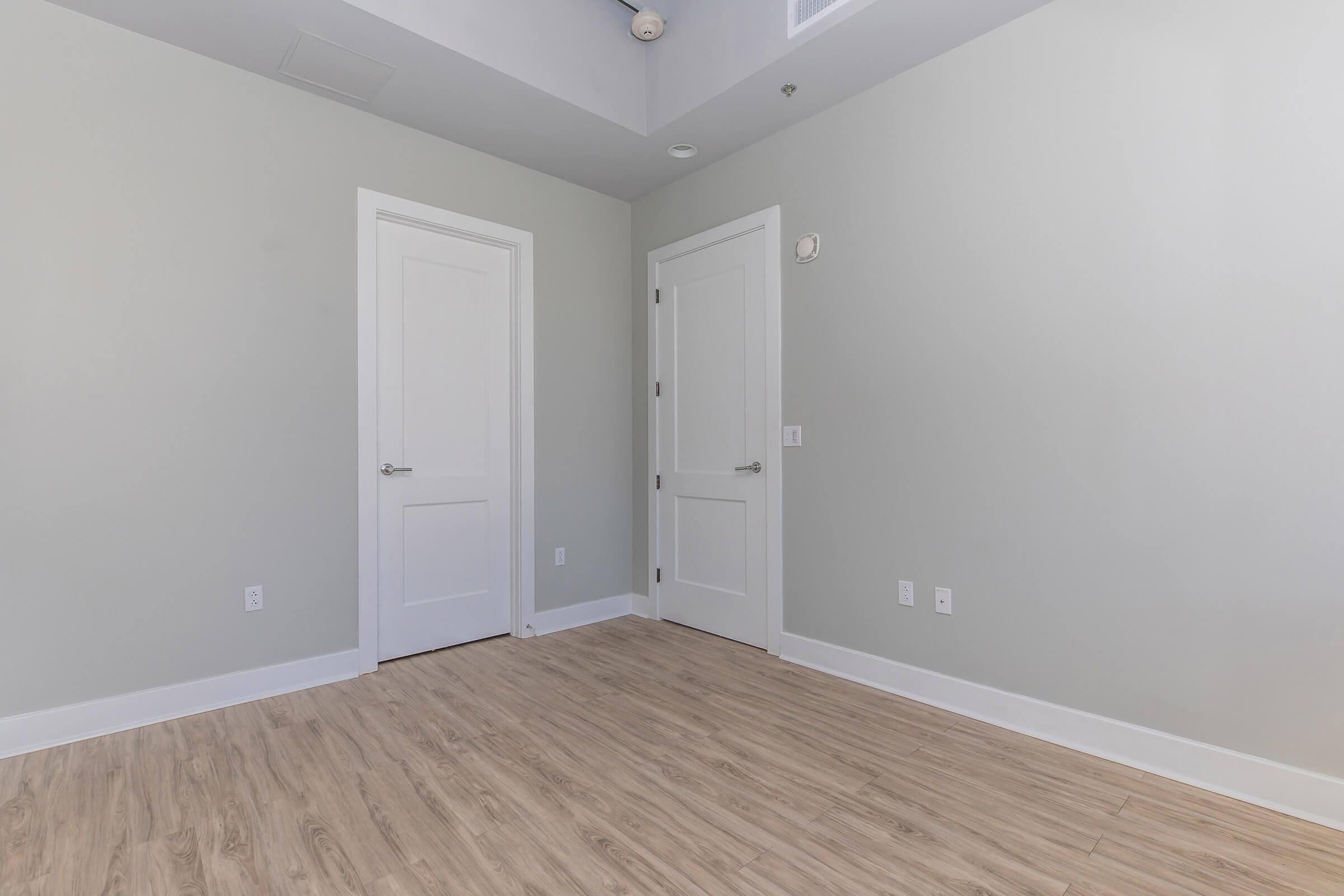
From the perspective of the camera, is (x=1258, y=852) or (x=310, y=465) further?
(x=310, y=465)

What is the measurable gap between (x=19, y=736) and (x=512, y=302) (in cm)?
275

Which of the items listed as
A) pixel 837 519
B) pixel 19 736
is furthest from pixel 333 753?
pixel 837 519

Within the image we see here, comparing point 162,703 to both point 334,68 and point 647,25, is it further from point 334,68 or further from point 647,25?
point 647,25

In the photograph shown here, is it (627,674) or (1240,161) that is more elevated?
(1240,161)

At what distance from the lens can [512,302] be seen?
12.3 ft

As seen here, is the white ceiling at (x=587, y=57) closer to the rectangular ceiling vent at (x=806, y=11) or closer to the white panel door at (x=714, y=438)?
the rectangular ceiling vent at (x=806, y=11)

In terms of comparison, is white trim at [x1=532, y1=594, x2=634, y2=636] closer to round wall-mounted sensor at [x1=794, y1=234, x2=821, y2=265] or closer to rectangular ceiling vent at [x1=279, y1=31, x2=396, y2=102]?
round wall-mounted sensor at [x1=794, y1=234, x2=821, y2=265]

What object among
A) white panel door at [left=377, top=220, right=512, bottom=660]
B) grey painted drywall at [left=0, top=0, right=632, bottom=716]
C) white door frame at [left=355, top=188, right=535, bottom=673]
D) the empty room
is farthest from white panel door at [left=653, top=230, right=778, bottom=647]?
grey painted drywall at [left=0, top=0, right=632, bottom=716]

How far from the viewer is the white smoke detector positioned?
3.12 metres

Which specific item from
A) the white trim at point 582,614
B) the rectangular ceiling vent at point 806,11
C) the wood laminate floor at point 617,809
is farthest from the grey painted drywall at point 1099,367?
the white trim at point 582,614

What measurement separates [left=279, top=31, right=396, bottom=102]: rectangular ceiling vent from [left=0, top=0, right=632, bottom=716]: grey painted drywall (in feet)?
0.51

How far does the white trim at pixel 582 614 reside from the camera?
379 cm

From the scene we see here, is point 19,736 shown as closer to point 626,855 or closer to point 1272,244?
point 626,855

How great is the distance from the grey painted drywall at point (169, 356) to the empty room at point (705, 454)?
16mm
